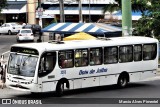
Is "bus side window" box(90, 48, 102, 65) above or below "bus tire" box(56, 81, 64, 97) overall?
above

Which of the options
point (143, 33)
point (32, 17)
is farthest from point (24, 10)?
point (143, 33)

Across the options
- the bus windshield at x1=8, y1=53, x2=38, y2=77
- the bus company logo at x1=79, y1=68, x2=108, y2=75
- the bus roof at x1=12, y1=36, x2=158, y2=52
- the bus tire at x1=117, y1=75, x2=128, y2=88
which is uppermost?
the bus roof at x1=12, y1=36, x2=158, y2=52

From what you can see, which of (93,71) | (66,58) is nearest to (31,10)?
(93,71)

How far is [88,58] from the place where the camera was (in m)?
22.5

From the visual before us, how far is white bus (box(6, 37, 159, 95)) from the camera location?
67.3ft

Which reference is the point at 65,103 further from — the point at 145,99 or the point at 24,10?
the point at 24,10

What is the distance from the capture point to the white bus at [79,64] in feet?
67.3

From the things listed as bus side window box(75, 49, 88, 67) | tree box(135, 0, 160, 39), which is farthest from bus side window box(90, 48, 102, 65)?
tree box(135, 0, 160, 39)

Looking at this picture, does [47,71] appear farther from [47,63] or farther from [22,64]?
[22,64]

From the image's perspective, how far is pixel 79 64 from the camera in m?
22.0

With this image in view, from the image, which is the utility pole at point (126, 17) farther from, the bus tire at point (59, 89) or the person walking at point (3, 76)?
the bus tire at point (59, 89)

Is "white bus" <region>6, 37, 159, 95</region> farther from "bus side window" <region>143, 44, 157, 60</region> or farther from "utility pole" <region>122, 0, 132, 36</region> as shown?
"utility pole" <region>122, 0, 132, 36</region>

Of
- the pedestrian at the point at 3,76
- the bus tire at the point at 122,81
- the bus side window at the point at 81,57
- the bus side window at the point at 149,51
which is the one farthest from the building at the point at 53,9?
the bus side window at the point at 81,57

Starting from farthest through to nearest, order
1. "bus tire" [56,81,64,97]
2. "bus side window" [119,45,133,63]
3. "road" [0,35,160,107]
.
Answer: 1. "bus side window" [119,45,133,63]
2. "bus tire" [56,81,64,97]
3. "road" [0,35,160,107]
